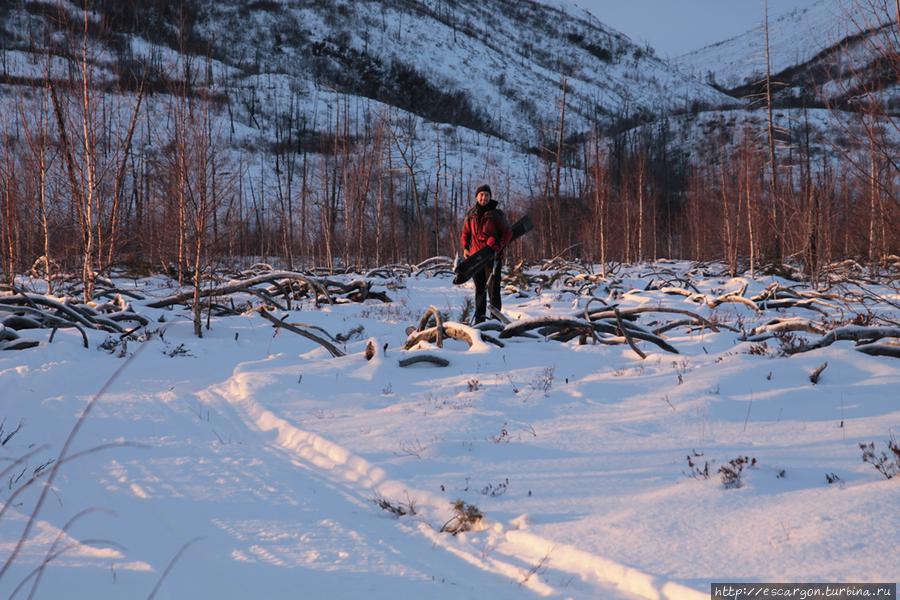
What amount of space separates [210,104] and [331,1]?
141436 mm

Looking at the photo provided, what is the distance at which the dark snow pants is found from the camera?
7750 millimetres

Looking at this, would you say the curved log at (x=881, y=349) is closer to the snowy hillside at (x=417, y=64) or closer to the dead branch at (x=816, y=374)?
the dead branch at (x=816, y=374)

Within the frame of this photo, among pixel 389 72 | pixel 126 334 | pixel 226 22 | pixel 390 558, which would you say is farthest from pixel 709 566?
pixel 226 22

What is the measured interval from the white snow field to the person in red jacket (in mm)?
2374

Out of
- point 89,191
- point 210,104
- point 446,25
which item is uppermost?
point 446,25

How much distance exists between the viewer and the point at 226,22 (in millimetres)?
112812

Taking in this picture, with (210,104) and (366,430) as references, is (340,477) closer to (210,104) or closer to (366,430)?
(366,430)

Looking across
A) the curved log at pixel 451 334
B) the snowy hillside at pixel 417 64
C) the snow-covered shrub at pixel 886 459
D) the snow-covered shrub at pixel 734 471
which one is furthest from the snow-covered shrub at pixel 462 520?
the snowy hillside at pixel 417 64

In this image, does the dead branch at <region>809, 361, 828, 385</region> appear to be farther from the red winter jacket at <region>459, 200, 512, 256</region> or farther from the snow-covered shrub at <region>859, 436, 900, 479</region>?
the red winter jacket at <region>459, 200, 512, 256</region>

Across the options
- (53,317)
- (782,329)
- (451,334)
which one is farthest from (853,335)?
(53,317)

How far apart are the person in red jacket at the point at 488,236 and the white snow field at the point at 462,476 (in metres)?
2.37

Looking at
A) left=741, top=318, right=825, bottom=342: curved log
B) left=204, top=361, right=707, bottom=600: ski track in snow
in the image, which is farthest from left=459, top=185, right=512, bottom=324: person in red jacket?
left=204, top=361, right=707, bottom=600: ski track in snow

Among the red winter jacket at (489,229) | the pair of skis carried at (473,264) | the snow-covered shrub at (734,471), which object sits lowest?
the snow-covered shrub at (734,471)

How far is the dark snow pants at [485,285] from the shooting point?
775 cm
